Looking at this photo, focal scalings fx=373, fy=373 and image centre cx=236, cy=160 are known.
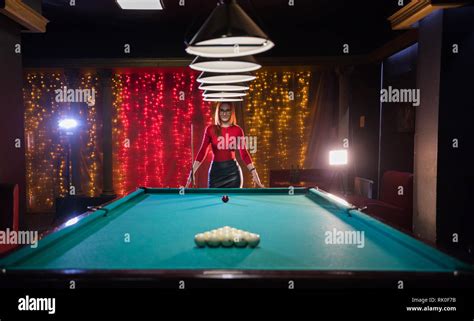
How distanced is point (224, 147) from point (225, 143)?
5 centimetres

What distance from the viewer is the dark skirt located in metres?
4.29

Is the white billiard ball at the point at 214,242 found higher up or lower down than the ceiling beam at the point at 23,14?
lower down

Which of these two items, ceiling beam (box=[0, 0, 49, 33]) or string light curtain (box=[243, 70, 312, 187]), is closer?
ceiling beam (box=[0, 0, 49, 33])

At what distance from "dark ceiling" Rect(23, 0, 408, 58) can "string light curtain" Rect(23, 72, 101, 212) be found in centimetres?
114

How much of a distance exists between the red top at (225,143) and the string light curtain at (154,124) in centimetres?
306

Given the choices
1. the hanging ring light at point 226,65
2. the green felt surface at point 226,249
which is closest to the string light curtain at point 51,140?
the green felt surface at point 226,249

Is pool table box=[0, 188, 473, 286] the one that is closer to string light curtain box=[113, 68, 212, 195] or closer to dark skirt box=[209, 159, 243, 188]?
dark skirt box=[209, 159, 243, 188]

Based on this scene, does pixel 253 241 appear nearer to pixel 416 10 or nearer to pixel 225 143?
pixel 225 143

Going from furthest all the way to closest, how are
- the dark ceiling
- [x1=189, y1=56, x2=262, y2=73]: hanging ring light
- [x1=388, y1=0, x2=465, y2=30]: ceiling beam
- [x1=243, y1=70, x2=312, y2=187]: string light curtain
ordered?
[x1=243, y1=70, x2=312, y2=187]: string light curtain → the dark ceiling → [x1=388, y1=0, x2=465, y2=30]: ceiling beam → [x1=189, y1=56, x2=262, y2=73]: hanging ring light

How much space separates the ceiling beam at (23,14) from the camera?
3.46m

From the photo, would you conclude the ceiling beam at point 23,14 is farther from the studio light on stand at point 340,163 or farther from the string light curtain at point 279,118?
the studio light on stand at point 340,163

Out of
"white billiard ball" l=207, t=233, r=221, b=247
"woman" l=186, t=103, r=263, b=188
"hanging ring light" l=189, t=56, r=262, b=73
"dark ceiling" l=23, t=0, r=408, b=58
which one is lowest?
"white billiard ball" l=207, t=233, r=221, b=247

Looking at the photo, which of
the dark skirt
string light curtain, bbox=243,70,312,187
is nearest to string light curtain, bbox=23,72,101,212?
string light curtain, bbox=243,70,312,187

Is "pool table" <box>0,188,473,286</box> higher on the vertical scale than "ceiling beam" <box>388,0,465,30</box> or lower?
lower
